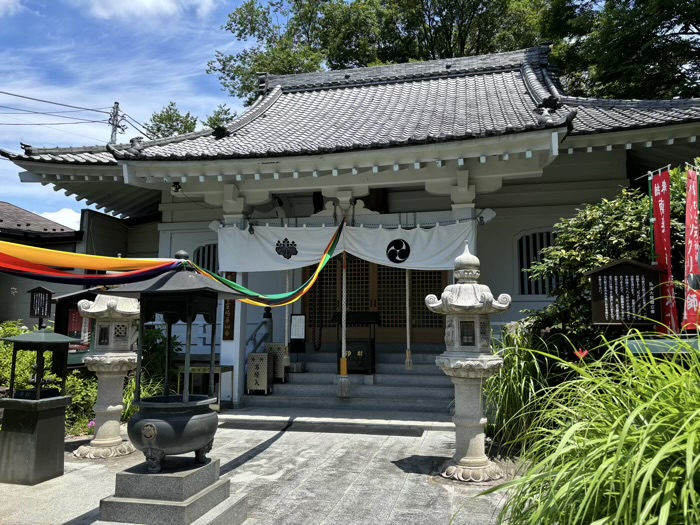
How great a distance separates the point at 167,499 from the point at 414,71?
44.5 feet

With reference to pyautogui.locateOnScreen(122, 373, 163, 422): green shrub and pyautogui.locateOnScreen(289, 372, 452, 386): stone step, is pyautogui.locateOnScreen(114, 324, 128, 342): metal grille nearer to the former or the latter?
pyautogui.locateOnScreen(122, 373, 163, 422): green shrub

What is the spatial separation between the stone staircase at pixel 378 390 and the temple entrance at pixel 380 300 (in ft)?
3.09

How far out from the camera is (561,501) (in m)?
2.41

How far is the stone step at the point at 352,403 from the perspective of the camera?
30.6 feet

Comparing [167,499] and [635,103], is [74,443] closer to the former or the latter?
[167,499]

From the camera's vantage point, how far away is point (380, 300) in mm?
12070

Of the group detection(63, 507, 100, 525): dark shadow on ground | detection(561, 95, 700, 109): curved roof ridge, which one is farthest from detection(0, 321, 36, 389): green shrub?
detection(561, 95, 700, 109): curved roof ridge

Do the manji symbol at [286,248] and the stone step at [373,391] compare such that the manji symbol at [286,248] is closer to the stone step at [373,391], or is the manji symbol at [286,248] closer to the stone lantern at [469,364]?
the stone step at [373,391]

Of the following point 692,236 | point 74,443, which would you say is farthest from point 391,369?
point 692,236

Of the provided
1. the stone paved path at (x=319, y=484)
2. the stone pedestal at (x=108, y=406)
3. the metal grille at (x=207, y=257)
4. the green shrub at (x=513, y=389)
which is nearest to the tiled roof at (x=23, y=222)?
the metal grille at (x=207, y=257)

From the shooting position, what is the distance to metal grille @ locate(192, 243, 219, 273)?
12.5m

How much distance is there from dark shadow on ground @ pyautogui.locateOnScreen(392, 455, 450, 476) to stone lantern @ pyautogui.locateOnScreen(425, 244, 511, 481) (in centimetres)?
22

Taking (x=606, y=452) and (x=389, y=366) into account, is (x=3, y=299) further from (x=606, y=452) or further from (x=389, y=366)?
(x=606, y=452)

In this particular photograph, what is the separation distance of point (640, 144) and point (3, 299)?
50.1 feet
